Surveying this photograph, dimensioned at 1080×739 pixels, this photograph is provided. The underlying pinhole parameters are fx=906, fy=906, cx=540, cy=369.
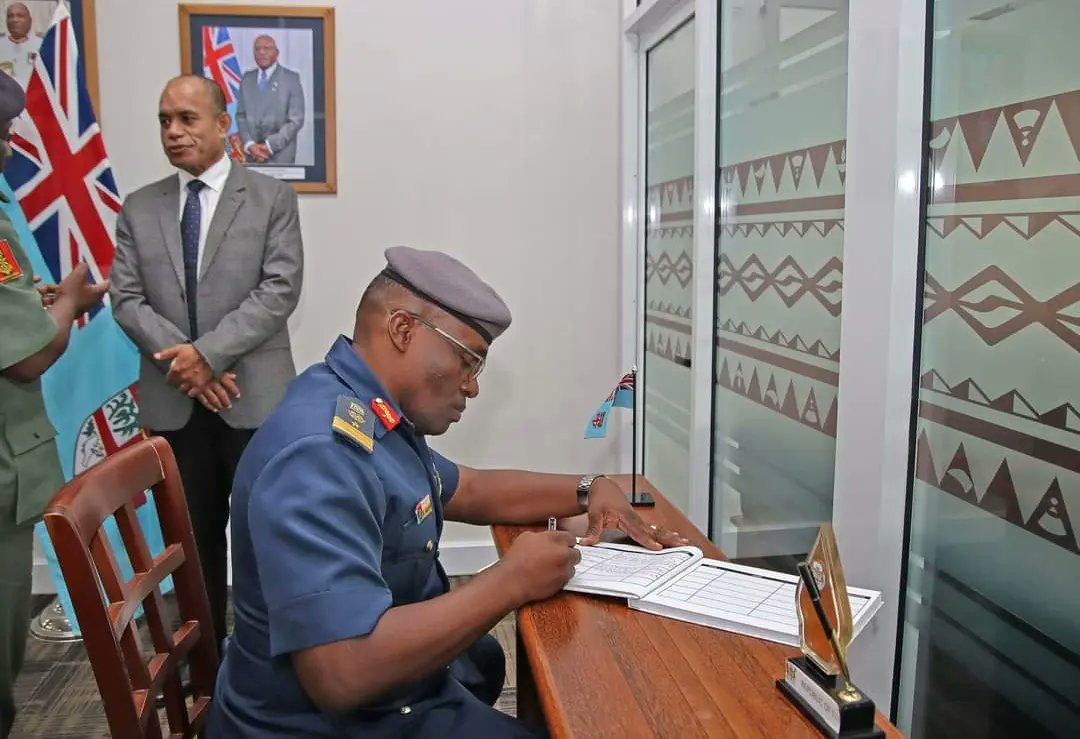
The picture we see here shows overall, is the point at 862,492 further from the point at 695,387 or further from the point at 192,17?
the point at 192,17

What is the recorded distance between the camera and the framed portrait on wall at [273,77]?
325cm

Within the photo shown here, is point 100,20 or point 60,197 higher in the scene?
point 100,20

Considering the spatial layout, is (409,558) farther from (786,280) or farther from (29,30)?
(29,30)

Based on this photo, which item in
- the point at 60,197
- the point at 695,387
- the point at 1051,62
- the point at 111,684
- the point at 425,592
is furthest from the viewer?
the point at 60,197

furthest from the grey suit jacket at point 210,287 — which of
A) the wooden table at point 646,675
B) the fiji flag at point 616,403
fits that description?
the wooden table at point 646,675

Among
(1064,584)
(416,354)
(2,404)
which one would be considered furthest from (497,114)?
(1064,584)

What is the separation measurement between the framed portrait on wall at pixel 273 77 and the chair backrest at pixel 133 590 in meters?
2.13

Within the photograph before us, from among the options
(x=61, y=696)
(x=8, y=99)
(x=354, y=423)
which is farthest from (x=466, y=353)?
(x=61, y=696)

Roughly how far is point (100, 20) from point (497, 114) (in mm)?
1435

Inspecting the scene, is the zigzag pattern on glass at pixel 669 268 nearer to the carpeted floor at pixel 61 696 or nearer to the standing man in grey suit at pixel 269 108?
the carpeted floor at pixel 61 696

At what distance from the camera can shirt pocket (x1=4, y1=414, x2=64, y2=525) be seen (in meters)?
1.77

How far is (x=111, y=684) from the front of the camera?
3.63 feet

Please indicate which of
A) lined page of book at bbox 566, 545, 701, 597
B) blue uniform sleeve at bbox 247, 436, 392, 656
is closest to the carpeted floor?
lined page of book at bbox 566, 545, 701, 597

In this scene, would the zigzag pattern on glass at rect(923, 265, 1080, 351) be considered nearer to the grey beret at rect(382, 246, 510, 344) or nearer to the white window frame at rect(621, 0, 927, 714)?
the white window frame at rect(621, 0, 927, 714)
